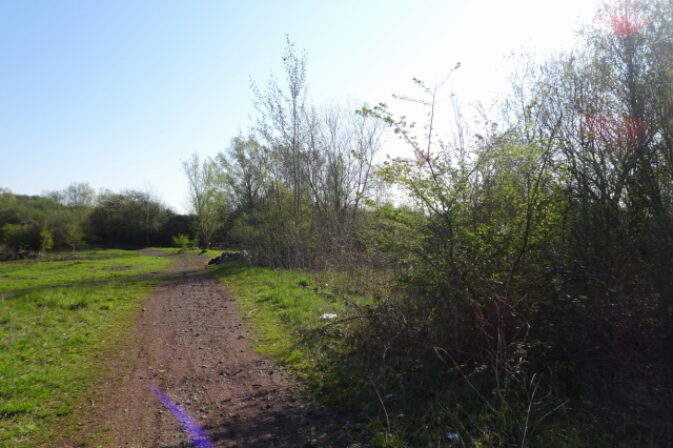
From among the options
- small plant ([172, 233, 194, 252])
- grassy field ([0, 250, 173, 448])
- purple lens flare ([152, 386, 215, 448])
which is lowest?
purple lens flare ([152, 386, 215, 448])

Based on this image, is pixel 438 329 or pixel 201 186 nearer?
pixel 438 329

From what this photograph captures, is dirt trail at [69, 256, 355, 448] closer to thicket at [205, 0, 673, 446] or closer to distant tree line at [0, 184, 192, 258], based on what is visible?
thicket at [205, 0, 673, 446]

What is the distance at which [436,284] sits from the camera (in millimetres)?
5043

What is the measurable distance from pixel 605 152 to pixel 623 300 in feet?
6.69

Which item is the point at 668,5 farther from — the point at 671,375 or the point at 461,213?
the point at 671,375

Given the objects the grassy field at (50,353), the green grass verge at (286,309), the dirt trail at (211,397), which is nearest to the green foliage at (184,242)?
the green grass verge at (286,309)

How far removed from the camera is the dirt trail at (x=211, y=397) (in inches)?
151

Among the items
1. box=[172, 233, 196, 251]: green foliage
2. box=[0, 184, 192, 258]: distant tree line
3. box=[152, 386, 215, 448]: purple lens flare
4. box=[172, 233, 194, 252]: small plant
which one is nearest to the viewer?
box=[152, 386, 215, 448]: purple lens flare

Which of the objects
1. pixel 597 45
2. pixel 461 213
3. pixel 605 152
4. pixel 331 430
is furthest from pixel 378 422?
pixel 597 45

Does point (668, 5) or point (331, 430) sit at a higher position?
point (668, 5)

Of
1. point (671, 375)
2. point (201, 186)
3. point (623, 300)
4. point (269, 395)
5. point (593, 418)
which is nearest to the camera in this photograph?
point (593, 418)

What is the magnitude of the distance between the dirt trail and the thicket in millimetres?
756

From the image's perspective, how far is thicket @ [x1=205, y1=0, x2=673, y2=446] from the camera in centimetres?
392

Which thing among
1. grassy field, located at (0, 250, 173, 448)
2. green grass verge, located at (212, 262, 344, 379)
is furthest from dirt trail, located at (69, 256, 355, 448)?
grassy field, located at (0, 250, 173, 448)
